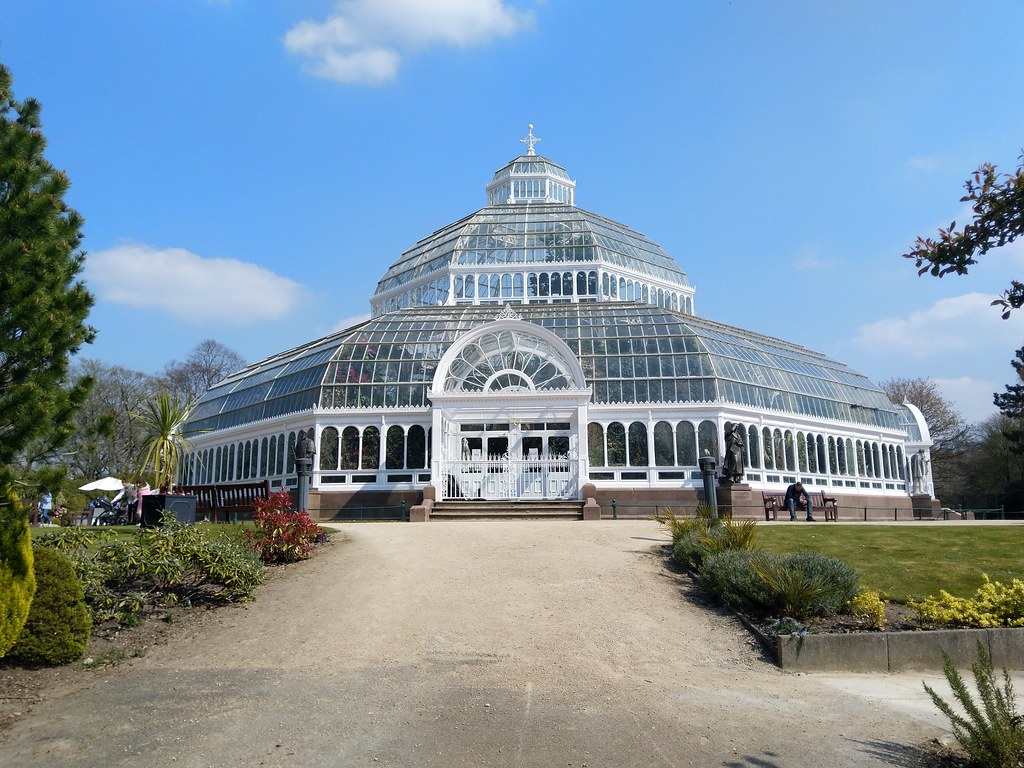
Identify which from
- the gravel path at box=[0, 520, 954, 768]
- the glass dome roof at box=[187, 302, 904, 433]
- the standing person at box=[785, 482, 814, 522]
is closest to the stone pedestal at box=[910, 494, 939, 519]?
the glass dome roof at box=[187, 302, 904, 433]

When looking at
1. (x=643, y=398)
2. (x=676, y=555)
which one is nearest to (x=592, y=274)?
(x=643, y=398)

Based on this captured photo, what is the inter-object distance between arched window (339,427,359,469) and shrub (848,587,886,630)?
2072 centimetres

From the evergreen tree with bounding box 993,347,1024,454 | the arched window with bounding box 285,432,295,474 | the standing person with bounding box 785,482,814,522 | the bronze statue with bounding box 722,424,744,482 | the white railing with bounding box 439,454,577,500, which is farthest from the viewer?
the evergreen tree with bounding box 993,347,1024,454

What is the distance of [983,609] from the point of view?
11008 mm

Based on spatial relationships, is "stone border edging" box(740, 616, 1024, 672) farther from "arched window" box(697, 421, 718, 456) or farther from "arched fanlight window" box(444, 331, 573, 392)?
"arched fanlight window" box(444, 331, 573, 392)

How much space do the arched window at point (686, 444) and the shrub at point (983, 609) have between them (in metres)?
17.1

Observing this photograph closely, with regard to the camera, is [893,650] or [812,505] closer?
[893,650]

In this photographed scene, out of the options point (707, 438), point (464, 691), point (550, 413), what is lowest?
point (464, 691)

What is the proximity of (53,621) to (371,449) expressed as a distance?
1936 centimetres

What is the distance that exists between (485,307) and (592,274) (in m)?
6.50

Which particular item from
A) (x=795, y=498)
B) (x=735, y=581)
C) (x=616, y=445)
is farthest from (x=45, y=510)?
(x=795, y=498)

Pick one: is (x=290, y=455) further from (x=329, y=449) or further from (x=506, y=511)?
(x=506, y=511)

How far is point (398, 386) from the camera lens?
2994 cm

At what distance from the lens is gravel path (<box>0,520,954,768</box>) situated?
7.07 metres
